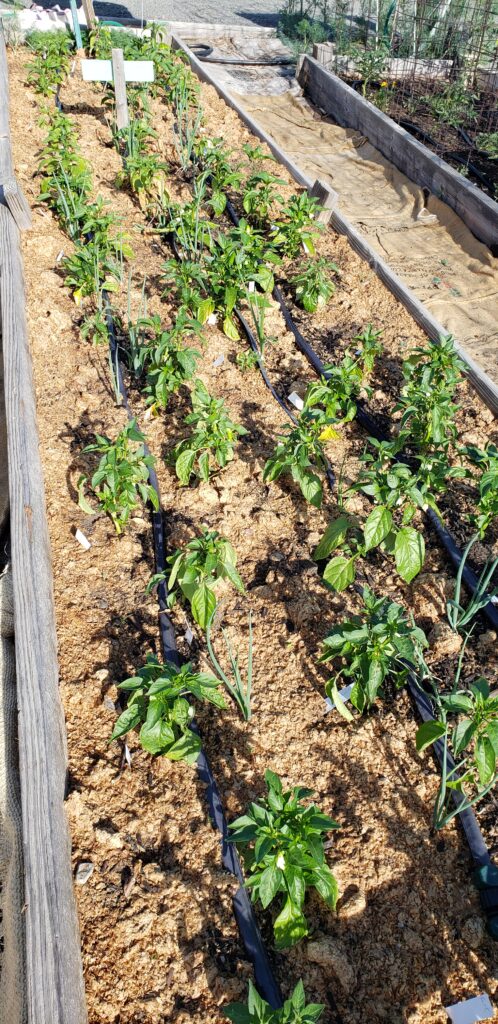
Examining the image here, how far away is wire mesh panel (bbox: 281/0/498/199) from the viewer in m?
6.21

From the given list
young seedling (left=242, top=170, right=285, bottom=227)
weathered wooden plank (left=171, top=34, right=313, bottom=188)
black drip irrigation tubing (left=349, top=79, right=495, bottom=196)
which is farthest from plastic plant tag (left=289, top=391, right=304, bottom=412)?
black drip irrigation tubing (left=349, top=79, right=495, bottom=196)

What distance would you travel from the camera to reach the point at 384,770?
6.59ft

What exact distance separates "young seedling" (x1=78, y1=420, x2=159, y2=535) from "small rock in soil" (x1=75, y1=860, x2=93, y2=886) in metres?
1.19

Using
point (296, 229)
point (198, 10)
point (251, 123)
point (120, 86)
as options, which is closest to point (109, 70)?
point (120, 86)

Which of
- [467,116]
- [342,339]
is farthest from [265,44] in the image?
[342,339]

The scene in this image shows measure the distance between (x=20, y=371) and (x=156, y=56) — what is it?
4.80m

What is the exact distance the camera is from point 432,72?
7.91m

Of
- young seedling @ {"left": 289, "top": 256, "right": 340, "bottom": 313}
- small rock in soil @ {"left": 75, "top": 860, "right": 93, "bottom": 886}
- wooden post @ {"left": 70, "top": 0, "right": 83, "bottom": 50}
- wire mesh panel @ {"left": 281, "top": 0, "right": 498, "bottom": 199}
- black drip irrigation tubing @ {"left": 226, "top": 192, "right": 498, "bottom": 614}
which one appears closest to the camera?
small rock in soil @ {"left": 75, "top": 860, "right": 93, "bottom": 886}

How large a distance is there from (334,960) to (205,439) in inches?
69.4

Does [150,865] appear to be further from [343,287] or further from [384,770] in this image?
[343,287]

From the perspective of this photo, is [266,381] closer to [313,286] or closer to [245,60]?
[313,286]

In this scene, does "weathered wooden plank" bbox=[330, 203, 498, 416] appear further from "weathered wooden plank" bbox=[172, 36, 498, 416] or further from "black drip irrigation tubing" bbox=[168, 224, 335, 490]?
"black drip irrigation tubing" bbox=[168, 224, 335, 490]

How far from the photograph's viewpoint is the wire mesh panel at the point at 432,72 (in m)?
6.21

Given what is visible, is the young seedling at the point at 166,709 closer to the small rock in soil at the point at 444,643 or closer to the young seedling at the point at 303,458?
the small rock in soil at the point at 444,643
